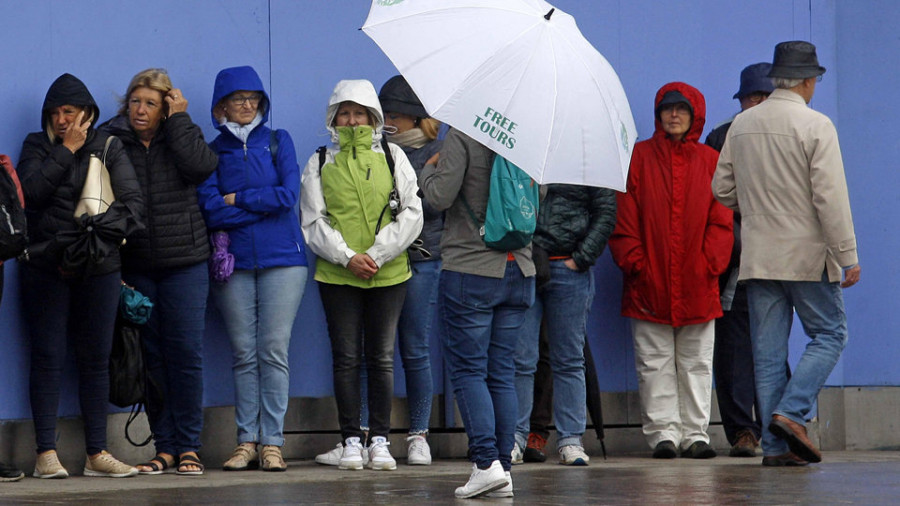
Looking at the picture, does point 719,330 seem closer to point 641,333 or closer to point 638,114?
point 641,333

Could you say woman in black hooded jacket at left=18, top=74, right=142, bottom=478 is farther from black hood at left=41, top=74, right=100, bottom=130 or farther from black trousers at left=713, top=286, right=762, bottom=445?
black trousers at left=713, top=286, right=762, bottom=445

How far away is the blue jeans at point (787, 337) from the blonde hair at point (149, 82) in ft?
11.9

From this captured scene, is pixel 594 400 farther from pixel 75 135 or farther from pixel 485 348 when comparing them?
pixel 75 135

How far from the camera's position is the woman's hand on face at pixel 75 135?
7.87m

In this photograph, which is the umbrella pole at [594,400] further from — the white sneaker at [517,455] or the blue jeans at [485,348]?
the blue jeans at [485,348]

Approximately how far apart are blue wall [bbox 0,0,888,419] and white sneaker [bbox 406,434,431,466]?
67 centimetres

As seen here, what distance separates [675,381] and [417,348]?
204 cm

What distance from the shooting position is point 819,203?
819cm

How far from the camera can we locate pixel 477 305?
6.75m

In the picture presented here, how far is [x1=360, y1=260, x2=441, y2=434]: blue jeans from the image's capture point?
8938mm

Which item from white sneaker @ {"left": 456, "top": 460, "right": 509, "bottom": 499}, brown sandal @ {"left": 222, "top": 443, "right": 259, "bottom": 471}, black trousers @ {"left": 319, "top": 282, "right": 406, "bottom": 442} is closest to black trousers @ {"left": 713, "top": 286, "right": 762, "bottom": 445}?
black trousers @ {"left": 319, "top": 282, "right": 406, "bottom": 442}

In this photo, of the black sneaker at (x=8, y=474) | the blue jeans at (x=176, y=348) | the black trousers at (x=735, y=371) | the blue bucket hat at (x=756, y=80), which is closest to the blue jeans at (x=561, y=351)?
the black trousers at (x=735, y=371)

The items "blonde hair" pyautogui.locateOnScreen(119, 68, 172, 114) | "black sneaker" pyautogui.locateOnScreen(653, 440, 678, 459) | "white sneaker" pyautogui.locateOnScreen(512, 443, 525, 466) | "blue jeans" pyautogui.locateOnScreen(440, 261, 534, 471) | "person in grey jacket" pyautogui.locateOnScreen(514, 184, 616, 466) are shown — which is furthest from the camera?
"black sneaker" pyautogui.locateOnScreen(653, 440, 678, 459)

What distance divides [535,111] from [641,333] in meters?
3.97
